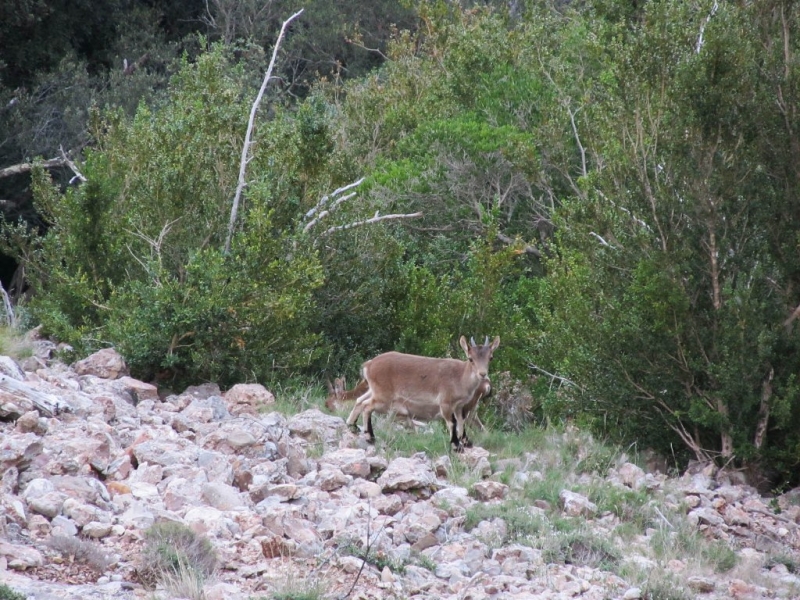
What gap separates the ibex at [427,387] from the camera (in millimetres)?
12406

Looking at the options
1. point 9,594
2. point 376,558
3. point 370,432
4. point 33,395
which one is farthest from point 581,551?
point 33,395

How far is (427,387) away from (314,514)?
3639mm

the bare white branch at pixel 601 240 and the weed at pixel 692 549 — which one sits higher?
the bare white branch at pixel 601 240

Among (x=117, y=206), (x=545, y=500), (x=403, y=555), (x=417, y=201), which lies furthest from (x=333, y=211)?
(x=403, y=555)

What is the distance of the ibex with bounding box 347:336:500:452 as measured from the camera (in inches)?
488

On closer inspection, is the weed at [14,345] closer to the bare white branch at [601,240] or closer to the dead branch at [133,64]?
the bare white branch at [601,240]

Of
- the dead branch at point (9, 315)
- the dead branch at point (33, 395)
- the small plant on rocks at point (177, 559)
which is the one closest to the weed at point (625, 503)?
the small plant on rocks at point (177, 559)

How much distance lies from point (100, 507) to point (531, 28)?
16.8 metres

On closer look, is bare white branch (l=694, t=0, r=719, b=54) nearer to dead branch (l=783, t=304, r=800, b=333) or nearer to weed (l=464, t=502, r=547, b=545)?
dead branch (l=783, t=304, r=800, b=333)

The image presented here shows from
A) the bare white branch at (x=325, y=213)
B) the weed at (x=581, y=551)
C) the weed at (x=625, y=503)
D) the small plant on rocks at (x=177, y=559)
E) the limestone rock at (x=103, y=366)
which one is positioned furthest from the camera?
the bare white branch at (x=325, y=213)

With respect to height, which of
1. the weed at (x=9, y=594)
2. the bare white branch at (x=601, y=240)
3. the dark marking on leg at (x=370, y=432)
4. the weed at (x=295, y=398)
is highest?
the bare white branch at (x=601, y=240)

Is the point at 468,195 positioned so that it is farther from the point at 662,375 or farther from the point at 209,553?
the point at 209,553

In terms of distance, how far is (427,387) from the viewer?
12602 mm

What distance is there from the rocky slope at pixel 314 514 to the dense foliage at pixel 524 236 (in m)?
1.45
